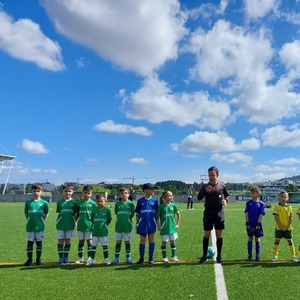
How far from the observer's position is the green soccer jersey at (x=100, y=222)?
7.89m

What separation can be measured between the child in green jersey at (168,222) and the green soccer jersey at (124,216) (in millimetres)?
622

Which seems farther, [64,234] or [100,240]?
[64,234]

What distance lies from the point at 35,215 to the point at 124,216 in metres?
1.89

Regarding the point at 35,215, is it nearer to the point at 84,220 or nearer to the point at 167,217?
the point at 84,220

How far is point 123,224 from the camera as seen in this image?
7914 millimetres

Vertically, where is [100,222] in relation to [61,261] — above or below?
above

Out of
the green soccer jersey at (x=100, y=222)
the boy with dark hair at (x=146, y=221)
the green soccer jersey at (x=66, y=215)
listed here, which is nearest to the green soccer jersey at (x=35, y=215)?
the green soccer jersey at (x=66, y=215)

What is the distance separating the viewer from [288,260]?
313 inches

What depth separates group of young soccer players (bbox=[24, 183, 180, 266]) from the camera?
7875mm

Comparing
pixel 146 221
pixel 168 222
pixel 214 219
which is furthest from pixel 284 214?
pixel 146 221

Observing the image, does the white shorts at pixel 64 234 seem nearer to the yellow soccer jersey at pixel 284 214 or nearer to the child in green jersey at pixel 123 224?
the child in green jersey at pixel 123 224

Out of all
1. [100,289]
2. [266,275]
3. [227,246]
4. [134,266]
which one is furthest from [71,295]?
[227,246]

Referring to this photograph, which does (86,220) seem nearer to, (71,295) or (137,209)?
(137,209)

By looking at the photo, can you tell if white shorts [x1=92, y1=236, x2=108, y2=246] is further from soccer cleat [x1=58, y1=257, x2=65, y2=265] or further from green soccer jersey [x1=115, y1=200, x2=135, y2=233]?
soccer cleat [x1=58, y1=257, x2=65, y2=265]
